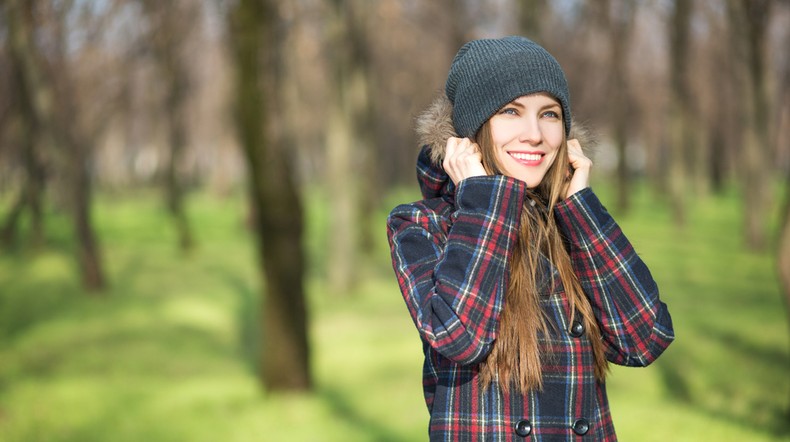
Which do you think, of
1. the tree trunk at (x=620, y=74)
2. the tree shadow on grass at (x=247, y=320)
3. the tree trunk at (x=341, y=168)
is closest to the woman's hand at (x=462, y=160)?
the tree shadow on grass at (x=247, y=320)

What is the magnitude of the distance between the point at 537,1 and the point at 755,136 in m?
7.75

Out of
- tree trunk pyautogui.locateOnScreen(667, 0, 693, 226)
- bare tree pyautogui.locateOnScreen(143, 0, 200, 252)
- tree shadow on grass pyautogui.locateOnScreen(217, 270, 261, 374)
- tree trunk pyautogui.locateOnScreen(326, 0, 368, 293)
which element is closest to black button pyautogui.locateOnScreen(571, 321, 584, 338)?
tree shadow on grass pyautogui.locateOnScreen(217, 270, 261, 374)

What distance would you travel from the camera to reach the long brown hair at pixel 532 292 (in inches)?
84.3

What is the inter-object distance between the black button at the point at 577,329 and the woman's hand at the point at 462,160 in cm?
47

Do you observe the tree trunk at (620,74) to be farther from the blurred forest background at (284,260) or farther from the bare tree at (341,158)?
the bare tree at (341,158)

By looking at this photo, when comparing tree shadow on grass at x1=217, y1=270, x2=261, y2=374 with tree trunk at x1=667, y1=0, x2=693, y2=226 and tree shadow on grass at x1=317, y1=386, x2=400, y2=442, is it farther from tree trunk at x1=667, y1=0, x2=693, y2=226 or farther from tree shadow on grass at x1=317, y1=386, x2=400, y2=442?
tree trunk at x1=667, y1=0, x2=693, y2=226

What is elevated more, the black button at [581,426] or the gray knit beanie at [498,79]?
the gray knit beanie at [498,79]

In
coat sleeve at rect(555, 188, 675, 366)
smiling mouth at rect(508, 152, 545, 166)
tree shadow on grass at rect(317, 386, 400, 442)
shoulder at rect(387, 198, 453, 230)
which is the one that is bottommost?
tree shadow on grass at rect(317, 386, 400, 442)

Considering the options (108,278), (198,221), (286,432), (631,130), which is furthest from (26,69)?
(631,130)

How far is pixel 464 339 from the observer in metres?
2.05

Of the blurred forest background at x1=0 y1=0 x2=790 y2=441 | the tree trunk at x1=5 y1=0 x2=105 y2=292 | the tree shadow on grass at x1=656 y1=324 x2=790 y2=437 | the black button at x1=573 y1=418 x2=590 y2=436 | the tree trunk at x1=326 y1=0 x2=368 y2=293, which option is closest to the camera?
the black button at x1=573 y1=418 x2=590 y2=436

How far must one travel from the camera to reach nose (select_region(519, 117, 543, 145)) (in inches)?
86.9

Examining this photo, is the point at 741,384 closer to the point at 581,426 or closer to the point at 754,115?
the point at 581,426

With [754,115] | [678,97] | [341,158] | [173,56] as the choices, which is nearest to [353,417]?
[341,158]
